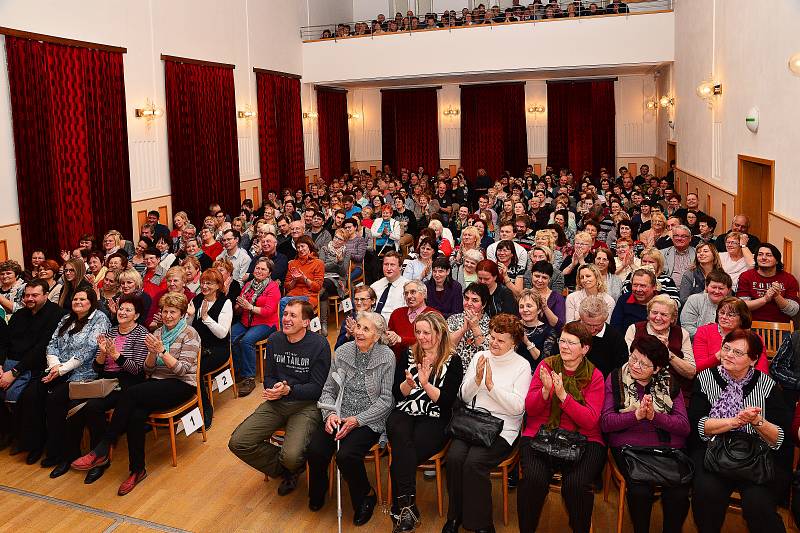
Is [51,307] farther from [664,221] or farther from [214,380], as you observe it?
[664,221]

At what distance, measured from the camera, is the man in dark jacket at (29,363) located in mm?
5117

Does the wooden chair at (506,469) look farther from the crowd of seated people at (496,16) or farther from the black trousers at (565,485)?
the crowd of seated people at (496,16)

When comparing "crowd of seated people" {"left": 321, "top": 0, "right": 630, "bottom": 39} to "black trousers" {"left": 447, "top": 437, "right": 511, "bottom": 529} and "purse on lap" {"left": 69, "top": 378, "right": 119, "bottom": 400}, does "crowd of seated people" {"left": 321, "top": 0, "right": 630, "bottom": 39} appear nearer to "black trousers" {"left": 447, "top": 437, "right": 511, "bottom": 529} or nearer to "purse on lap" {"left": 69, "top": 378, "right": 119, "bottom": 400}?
"purse on lap" {"left": 69, "top": 378, "right": 119, "bottom": 400}

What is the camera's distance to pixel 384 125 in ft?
68.1

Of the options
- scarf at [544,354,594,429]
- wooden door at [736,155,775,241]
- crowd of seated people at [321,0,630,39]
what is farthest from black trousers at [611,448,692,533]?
crowd of seated people at [321,0,630,39]

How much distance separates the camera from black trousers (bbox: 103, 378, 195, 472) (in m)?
4.72

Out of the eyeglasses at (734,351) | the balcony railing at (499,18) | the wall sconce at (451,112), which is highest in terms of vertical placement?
the balcony railing at (499,18)

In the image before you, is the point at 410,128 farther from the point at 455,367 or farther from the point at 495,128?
the point at 455,367

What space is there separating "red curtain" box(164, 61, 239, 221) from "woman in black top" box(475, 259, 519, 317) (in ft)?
26.6

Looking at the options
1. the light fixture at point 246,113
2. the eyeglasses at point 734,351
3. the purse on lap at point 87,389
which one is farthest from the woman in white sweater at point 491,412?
the light fixture at point 246,113

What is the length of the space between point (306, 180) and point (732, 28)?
10.5m

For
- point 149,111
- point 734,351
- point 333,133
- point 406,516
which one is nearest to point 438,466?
point 406,516

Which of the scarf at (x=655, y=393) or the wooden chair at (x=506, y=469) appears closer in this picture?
the scarf at (x=655, y=393)

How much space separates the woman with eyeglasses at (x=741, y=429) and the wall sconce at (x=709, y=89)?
23.4 feet
